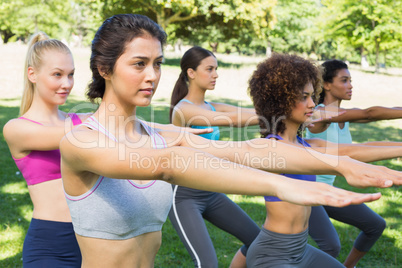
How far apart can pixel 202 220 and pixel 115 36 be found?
7.18 feet

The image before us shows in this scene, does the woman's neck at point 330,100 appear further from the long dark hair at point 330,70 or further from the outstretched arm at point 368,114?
the outstretched arm at point 368,114

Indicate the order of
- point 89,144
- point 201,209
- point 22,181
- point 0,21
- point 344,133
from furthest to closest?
point 0,21 → point 22,181 → point 344,133 → point 201,209 → point 89,144

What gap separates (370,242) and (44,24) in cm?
5533

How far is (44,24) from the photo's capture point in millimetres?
53062

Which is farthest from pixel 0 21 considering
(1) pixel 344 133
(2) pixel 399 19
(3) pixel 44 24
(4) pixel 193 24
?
(1) pixel 344 133

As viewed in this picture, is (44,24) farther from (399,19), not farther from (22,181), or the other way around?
(22,181)

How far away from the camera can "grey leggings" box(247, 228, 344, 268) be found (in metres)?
3.03

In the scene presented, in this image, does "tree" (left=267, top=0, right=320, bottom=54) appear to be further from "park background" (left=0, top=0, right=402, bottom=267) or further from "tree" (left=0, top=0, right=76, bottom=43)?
"tree" (left=0, top=0, right=76, bottom=43)

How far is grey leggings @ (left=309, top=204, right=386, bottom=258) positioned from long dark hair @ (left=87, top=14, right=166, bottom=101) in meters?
2.41

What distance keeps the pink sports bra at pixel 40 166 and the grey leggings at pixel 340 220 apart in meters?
2.27

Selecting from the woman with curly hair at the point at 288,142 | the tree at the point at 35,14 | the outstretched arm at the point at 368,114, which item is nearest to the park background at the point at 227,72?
the tree at the point at 35,14

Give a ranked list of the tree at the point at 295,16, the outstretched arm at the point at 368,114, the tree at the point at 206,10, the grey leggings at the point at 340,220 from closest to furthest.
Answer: the grey leggings at the point at 340,220 < the outstretched arm at the point at 368,114 < the tree at the point at 206,10 < the tree at the point at 295,16

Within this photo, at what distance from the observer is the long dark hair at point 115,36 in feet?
6.96

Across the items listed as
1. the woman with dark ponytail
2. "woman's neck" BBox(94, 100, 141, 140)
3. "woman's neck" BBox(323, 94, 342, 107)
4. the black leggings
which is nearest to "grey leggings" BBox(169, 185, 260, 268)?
the woman with dark ponytail
